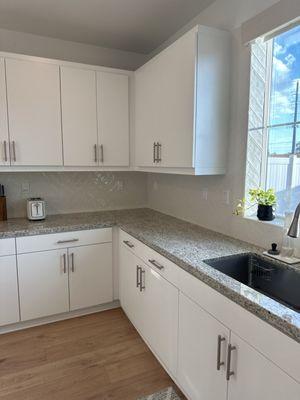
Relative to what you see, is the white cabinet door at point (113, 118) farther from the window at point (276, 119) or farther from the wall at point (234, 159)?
the window at point (276, 119)

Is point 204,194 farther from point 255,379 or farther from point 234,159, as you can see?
point 255,379

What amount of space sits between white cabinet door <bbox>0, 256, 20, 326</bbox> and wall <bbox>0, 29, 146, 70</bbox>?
1.92 m

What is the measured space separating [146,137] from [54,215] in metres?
1.25

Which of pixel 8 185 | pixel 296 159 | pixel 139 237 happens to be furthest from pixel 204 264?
pixel 8 185

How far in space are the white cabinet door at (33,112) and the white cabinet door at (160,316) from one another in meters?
1.38

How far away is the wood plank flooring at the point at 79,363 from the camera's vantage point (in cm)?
172

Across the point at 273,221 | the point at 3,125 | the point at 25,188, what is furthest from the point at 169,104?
the point at 25,188

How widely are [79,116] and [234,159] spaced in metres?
1.49

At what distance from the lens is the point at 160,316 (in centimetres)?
182

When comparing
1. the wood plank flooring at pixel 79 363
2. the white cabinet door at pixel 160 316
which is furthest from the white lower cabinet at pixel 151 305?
the wood plank flooring at pixel 79 363

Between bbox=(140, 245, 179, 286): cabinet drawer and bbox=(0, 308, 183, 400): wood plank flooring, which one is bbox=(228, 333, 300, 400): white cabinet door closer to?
bbox=(140, 245, 179, 286): cabinet drawer

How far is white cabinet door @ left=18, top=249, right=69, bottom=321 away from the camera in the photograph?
2.28 m

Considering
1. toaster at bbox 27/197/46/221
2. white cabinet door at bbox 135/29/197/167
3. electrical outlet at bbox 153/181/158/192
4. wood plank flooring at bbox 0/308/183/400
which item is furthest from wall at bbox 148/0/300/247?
toaster at bbox 27/197/46/221

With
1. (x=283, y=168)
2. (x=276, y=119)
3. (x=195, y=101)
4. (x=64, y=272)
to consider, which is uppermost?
(x=195, y=101)
